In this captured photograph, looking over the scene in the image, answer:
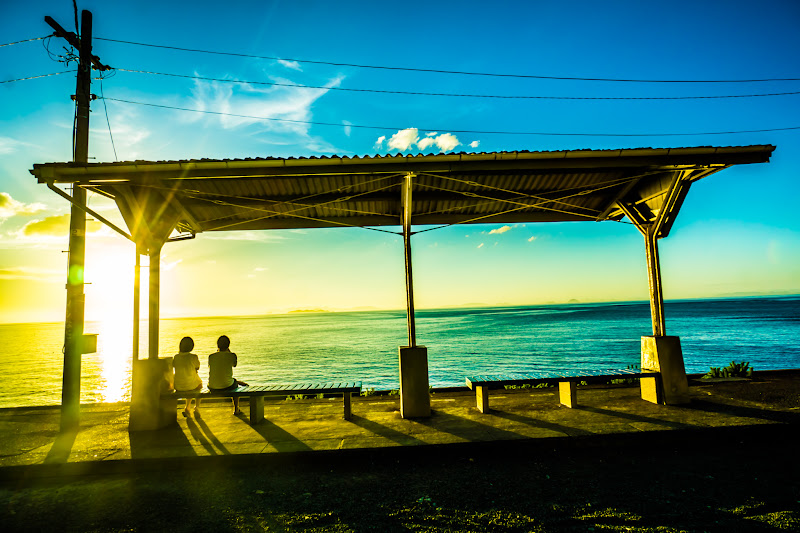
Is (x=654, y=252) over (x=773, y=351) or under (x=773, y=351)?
over

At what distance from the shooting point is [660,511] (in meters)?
3.45

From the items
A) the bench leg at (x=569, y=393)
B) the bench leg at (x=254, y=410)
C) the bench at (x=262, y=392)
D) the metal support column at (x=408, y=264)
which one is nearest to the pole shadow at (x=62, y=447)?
the bench at (x=262, y=392)

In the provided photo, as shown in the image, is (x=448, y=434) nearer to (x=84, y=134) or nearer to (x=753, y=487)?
(x=753, y=487)

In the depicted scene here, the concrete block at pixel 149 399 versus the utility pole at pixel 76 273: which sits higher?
the utility pole at pixel 76 273

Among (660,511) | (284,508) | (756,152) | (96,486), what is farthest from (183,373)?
(756,152)

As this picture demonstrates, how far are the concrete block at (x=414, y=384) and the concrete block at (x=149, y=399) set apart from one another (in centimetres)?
355

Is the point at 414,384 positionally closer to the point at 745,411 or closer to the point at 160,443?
the point at 160,443

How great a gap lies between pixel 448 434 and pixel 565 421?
177 centimetres

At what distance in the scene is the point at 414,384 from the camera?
625 cm

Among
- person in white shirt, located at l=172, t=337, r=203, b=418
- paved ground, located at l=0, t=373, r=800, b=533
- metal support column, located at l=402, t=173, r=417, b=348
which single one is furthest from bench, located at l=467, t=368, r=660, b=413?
person in white shirt, located at l=172, t=337, r=203, b=418

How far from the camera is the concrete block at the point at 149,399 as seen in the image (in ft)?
19.7

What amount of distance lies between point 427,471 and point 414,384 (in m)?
1.74

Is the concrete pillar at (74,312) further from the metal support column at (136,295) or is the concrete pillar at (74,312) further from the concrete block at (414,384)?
the concrete block at (414,384)

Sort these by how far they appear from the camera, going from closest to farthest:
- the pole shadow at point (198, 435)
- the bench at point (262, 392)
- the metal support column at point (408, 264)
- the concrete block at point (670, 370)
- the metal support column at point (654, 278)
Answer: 1. the pole shadow at point (198, 435)
2. the bench at point (262, 392)
3. the metal support column at point (408, 264)
4. the concrete block at point (670, 370)
5. the metal support column at point (654, 278)
